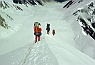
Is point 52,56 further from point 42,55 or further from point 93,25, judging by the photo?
point 93,25

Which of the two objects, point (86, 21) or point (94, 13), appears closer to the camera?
point (86, 21)

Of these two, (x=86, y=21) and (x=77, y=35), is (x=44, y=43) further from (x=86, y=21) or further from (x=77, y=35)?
(x=86, y=21)

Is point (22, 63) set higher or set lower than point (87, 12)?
higher

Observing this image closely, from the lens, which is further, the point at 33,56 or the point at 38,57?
the point at 33,56

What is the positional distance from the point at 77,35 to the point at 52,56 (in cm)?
2282

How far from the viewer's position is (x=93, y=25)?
43.2 m

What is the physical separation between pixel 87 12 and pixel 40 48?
3547cm

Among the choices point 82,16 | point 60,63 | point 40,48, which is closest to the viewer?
point 60,63

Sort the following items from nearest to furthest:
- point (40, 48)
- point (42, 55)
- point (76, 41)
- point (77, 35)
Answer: point (42, 55)
point (40, 48)
point (76, 41)
point (77, 35)

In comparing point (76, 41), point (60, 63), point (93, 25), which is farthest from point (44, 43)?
point (93, 25)

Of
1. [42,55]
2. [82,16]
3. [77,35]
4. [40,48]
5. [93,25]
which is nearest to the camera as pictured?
[42,55]

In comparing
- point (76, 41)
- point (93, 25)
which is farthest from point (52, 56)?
point (93, 25)

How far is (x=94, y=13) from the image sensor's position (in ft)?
157

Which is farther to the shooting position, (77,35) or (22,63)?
(77,35)
